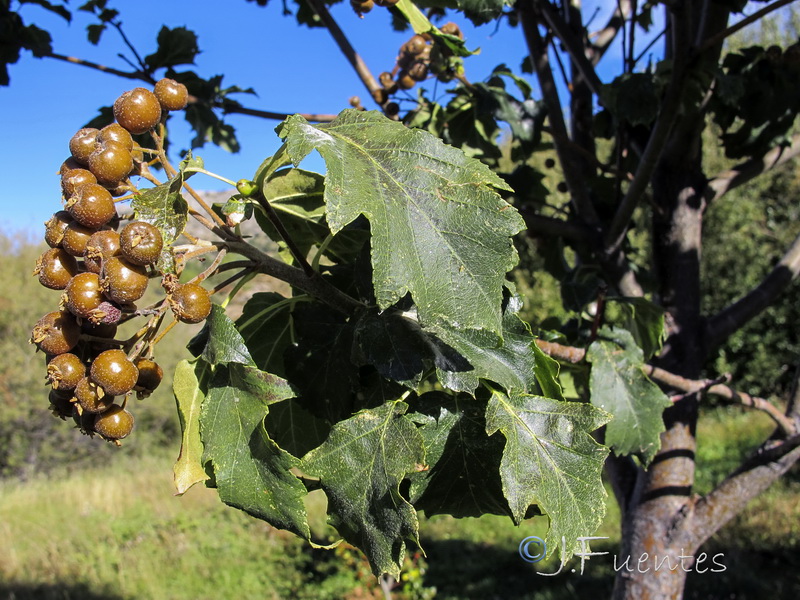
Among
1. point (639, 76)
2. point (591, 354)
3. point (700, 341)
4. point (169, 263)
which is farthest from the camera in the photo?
point (700, 341)

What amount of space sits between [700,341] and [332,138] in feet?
5.93

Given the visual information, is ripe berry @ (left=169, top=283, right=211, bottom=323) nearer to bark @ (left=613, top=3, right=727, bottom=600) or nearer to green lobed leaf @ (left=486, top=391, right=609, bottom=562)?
green lobed leaf @ (left=486, top=391, right=609, bottom=562)

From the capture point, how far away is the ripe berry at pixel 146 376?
0.87m

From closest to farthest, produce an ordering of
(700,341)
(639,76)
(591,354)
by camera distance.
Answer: (591,354) → (639,76) → (700,341)

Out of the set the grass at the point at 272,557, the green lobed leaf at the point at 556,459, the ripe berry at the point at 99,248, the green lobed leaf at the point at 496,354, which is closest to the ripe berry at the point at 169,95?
the ripe berry at the point at 99,248

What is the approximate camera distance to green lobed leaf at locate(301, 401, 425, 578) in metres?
0.85

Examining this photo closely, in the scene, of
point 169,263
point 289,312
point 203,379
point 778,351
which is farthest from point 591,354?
point 778,351

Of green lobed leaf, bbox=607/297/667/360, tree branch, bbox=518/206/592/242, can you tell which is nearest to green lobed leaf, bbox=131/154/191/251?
green lobed leaf, bbox=607/297/667/360

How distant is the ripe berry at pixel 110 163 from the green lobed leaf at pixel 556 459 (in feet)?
1.89

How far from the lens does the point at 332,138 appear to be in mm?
800

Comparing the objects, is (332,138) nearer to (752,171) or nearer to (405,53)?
(405,53)

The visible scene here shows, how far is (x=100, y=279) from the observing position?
0.77 meters

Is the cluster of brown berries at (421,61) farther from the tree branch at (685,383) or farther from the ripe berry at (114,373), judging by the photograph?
the ripe berry at (114,373)

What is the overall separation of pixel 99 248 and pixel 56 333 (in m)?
0.14
